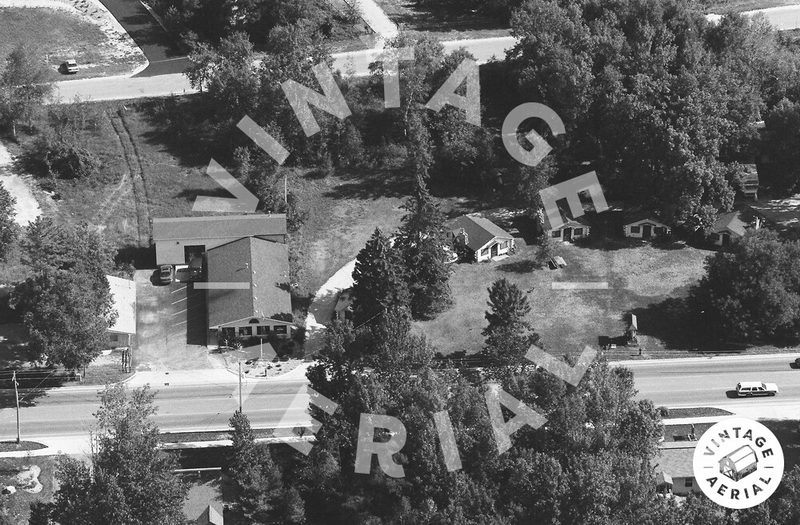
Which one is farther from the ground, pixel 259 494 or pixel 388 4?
pixel 388 4

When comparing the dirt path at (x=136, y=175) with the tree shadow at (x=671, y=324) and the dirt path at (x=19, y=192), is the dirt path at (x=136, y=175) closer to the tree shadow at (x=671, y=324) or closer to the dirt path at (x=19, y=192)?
the dirt path at (x=19, y=192)

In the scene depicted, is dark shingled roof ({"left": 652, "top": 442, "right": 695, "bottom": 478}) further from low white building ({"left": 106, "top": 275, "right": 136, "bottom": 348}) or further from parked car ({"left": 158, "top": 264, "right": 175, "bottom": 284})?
parked car ({"left": 158, "top": 264, "right": 175, "bottom": 284})

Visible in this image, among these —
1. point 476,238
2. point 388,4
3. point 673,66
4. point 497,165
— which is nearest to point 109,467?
point 476,238

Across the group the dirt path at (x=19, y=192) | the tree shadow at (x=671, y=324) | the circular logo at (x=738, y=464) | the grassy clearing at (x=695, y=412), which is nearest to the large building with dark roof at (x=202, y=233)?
the dirt path at (x=19, y=192)

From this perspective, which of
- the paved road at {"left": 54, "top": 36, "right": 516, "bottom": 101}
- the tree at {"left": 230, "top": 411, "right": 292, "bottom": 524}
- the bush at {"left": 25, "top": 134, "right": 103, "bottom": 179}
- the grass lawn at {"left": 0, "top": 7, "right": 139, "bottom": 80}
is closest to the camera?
the tree at {"left": 230, "top": 411, "right": 292, "bottom": 524}

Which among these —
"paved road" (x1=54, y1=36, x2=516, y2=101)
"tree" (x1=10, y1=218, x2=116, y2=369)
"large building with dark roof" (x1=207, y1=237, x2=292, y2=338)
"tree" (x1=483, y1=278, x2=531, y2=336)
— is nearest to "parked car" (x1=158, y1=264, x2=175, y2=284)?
"large building with dark roof" (x1=207, y1=237, x2=292, y2=338)

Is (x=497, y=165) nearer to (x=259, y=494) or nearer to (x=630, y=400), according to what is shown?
(x=630, y=400)

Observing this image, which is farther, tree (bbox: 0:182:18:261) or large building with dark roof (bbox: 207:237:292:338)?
tree (bbox: 0:182:18:261)
